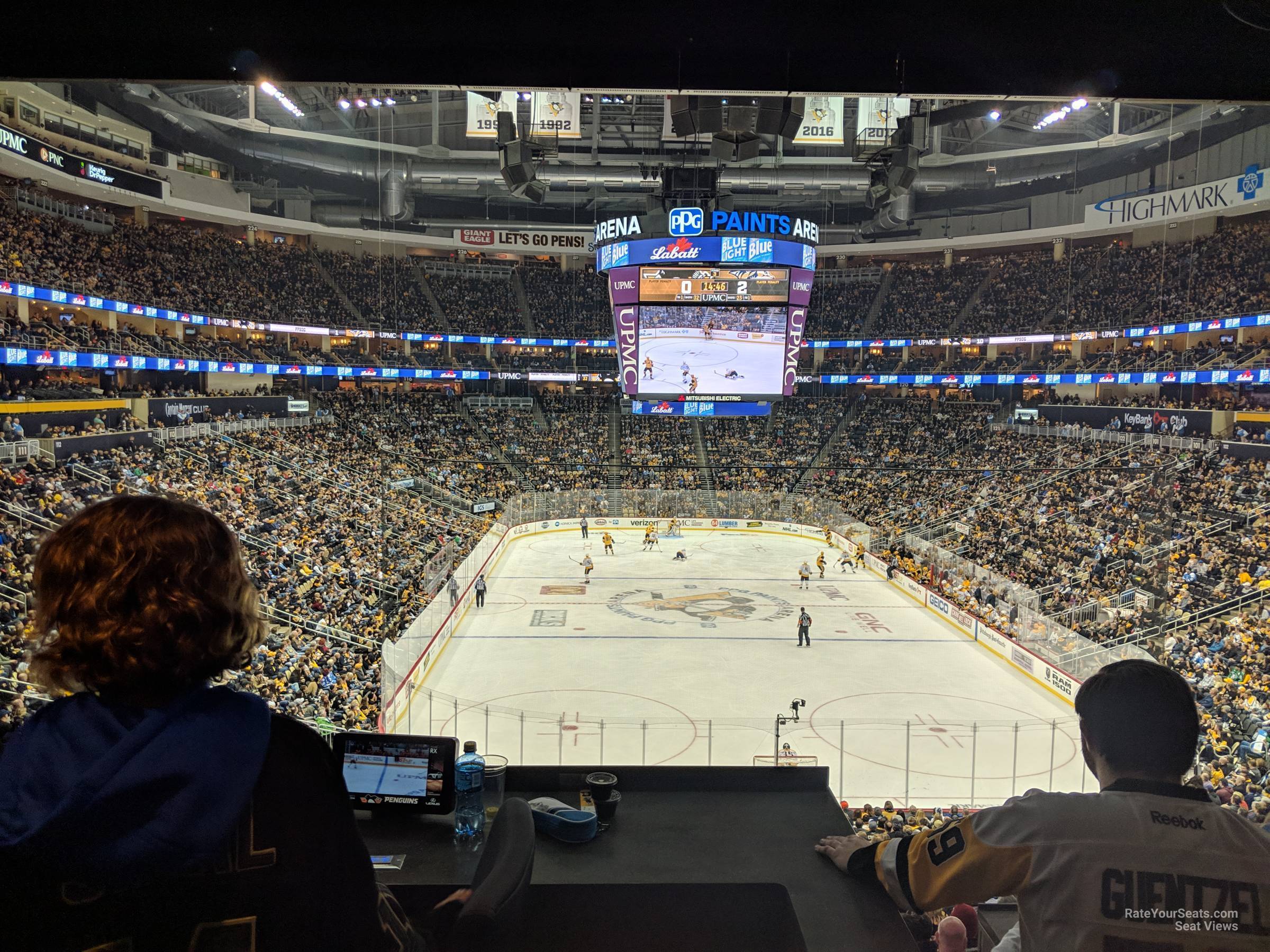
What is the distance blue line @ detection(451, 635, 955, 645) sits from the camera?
15.8 m

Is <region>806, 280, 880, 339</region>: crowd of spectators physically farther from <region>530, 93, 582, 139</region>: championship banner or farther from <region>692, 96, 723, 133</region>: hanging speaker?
<region>692, 96, 723, 133</region>: hanging speaker

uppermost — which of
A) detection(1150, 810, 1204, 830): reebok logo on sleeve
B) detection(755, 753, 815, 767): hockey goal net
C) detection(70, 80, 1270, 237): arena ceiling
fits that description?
detection(70, 80, 1270, 237): arena ceiling

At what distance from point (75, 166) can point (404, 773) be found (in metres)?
24.2

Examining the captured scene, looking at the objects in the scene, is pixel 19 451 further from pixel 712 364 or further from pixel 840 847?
pixel 840 847

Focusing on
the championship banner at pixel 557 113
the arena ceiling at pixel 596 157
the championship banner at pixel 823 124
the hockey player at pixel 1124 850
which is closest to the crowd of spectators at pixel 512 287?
the arena ceiling at pixel 596 157

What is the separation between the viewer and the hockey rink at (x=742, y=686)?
9.77 m

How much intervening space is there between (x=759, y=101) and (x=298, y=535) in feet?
44.4

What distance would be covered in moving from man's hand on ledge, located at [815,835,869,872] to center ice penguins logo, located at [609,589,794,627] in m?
14.7

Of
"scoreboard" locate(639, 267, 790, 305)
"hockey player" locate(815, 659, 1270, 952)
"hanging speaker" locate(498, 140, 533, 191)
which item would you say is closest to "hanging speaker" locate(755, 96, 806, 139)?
"hockey player" locate(815, 659, 1270, 952)

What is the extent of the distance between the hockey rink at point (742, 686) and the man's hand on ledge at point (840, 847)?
16.5 feet

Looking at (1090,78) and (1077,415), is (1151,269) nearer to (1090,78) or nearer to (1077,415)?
(1077,415)

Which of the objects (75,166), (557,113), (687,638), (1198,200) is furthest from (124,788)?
(75,166)

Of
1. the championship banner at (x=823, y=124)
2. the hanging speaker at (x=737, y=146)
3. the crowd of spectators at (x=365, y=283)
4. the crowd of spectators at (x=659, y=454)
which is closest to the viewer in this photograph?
the hanging speaker at (x=737, y=146)

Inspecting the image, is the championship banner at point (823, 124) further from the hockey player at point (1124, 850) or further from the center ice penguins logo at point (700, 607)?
the hockey player at point (1124, 850)
